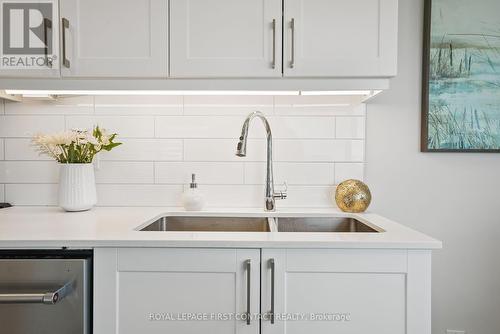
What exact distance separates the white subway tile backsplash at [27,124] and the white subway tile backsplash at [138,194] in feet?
1.26

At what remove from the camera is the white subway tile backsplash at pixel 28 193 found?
5.57 ft

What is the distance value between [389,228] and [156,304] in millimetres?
847

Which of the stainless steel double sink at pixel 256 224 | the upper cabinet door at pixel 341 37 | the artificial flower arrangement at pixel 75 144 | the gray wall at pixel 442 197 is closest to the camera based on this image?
the upper cabinet door at pixel 341 37

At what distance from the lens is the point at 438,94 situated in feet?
5.39

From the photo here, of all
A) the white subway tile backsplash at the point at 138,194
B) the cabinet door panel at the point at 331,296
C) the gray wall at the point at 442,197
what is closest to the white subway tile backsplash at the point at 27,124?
the white subway tile backsplash at the point at 138,194

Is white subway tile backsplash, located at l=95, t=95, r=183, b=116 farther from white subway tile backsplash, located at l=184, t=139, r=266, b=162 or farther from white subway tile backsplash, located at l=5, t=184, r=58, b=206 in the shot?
white subway tile backsplash, located at l=5, t=184, r=58, b=206

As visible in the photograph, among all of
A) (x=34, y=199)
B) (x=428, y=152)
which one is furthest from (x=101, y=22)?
(x=428, y=152)

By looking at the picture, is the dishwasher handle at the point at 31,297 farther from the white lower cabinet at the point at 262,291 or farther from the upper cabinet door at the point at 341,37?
the upper cabinet door at the point at 341,37

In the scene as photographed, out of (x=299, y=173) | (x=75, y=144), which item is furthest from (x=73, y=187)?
(x=299, y=173)

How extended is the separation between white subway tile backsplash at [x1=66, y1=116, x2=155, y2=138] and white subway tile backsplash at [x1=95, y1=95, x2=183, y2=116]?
0.03 metres

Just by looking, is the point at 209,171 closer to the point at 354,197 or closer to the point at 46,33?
the point at 354,197

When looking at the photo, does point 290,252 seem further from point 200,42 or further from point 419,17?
point 419,17

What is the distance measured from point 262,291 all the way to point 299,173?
0.75m

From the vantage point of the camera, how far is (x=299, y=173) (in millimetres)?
1686
